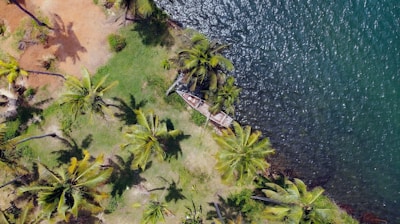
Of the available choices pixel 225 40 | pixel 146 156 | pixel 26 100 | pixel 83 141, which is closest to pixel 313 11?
pixel 225 40

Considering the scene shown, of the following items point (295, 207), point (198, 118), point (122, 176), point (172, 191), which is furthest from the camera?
point (198, 118)

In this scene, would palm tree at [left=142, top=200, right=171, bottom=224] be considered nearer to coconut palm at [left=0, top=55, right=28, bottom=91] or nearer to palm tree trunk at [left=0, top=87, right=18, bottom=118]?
palm tree trunk at [left=0, top=87, right=18, bottom=118]

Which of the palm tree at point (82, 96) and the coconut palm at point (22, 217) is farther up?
the palm tree at point (82, 96)

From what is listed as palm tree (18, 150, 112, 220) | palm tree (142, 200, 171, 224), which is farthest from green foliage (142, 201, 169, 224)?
palm tree (18, 150, 112, 220)

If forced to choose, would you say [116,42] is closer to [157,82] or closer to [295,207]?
[157,82]

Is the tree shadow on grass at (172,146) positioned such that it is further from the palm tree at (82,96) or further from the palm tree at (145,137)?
the palm tree at (82,96)

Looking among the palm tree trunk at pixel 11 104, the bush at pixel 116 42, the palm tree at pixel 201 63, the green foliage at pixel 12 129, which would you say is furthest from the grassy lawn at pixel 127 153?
the palm tree at pixel 201 63

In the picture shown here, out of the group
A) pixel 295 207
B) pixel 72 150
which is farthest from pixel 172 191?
pixel 295 207

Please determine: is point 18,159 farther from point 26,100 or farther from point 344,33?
point 344,33
